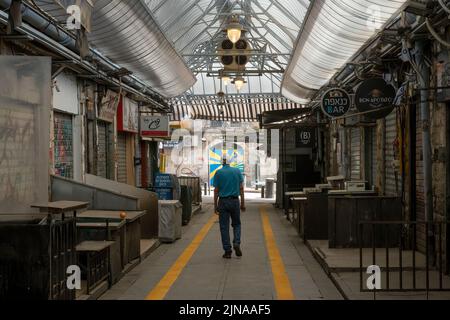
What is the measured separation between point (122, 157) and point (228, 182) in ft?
32.2

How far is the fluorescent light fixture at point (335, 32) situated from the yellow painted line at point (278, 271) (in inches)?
164

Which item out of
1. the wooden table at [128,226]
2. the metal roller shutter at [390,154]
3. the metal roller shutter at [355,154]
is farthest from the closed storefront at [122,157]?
the wooden table at [128,226]

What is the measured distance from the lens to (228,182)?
11.7 meters

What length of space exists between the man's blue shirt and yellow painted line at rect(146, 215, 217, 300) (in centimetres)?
135

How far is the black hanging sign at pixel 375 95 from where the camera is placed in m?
11.4

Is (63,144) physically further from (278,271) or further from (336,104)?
(336,104)

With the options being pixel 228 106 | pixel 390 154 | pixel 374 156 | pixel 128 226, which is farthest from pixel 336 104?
pixel 228 106

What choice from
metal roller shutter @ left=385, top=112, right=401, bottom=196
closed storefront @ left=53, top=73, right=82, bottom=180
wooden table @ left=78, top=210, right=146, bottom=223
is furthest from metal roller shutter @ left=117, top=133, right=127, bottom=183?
wooden table @ left=78, top=210, right=146, bottom=223

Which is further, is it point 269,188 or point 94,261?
point 269,188

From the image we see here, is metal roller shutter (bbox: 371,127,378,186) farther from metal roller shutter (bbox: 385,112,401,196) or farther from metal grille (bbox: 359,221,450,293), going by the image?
metal grille (bbox: 359,221,450,293)

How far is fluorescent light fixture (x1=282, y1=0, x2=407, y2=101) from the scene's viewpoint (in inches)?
390

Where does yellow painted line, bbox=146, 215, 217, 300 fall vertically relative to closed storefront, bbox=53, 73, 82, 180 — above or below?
below

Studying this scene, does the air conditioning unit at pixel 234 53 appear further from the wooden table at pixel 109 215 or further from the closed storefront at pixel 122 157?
the wooden table at pixel 109 215
